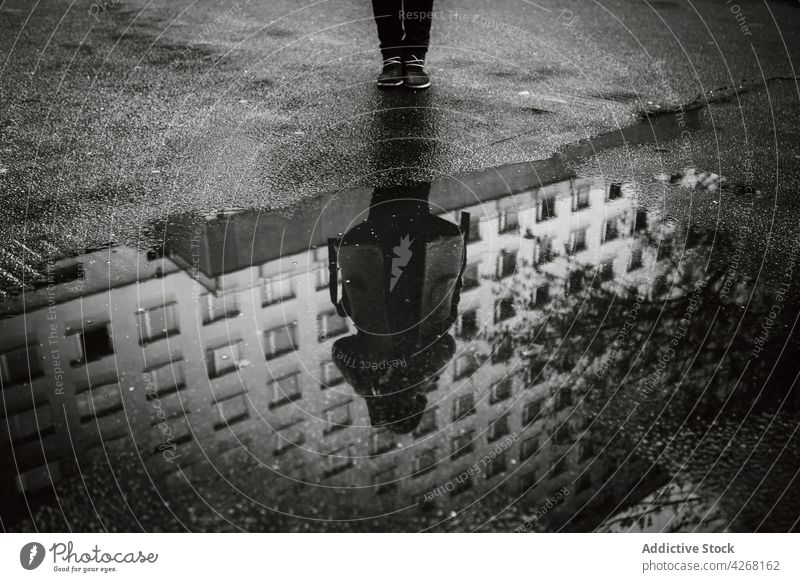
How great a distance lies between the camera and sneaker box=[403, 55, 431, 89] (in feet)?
20.3

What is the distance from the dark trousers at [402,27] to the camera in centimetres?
635

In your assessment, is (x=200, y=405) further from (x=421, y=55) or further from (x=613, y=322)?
(x=421, y=55)

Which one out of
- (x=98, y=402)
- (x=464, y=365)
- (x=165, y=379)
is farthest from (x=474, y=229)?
(x=98, y=402)

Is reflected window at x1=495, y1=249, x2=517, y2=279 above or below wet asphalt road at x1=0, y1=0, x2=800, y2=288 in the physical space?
below

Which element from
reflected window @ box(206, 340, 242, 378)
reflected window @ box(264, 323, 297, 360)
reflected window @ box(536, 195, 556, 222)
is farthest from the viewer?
reflected window @ box(536, 195, 556, 222)

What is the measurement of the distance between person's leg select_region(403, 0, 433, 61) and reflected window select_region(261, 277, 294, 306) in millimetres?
3298

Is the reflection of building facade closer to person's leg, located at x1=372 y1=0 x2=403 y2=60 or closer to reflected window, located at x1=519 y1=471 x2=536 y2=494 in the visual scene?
reflected window, located at x1=519 y1=471 x2=536 y2=494

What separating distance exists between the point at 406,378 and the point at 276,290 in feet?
2.77

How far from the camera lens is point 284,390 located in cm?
296

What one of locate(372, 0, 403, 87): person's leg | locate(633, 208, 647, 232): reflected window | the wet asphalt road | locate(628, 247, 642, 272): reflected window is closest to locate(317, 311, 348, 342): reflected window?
the wet asphalt road

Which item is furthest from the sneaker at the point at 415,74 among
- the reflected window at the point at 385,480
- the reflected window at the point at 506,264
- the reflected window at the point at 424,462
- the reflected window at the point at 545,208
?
the reflected window at the point at 385,480

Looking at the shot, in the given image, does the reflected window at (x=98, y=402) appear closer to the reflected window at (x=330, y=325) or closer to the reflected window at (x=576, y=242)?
the reflected window at (x=330, y=325)
